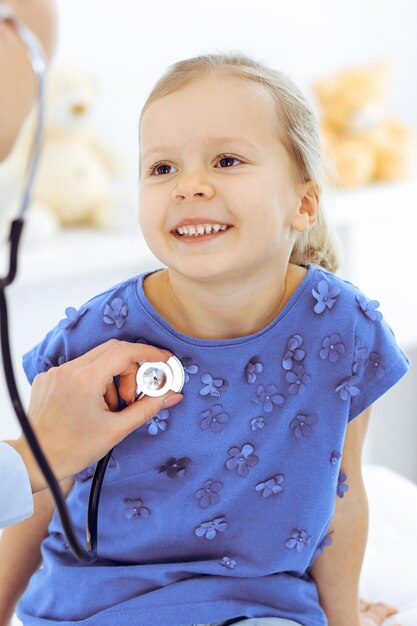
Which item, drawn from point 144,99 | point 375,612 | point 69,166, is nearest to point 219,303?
point 375,612

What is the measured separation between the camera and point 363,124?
2570 millimetres

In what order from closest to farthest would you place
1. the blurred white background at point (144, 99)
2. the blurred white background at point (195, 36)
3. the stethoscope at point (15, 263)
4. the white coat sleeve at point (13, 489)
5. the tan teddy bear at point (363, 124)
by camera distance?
the stethoscope at point (15, 263) < the white coat sleeve at point (13, 489) < the blurred white background at point (144, 99) < the blurred white background at point (195, 36) < the tan teddy bear at point (363, 124)

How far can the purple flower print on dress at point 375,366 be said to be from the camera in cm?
109

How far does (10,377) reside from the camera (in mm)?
656

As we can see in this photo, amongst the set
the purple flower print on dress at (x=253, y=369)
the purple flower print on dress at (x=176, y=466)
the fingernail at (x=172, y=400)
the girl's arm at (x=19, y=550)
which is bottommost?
the girl's arm at (x=19, y=550)

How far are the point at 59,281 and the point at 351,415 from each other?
1.14m

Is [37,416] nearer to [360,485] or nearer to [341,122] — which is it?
[360,485]

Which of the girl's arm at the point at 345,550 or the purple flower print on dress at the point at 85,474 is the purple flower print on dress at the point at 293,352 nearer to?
the girl's arm at the point at 345,550

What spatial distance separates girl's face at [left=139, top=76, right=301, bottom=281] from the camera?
3.27ft

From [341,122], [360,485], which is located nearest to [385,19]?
[341,122]

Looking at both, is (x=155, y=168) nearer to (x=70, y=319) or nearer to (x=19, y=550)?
(x=70, y=319)

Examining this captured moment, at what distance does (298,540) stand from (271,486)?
0.23 feet

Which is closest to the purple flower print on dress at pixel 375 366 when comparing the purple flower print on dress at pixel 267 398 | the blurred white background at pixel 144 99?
the purple flower print on dress at pixel 267 398

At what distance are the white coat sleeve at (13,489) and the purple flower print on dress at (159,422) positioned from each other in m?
0.15
